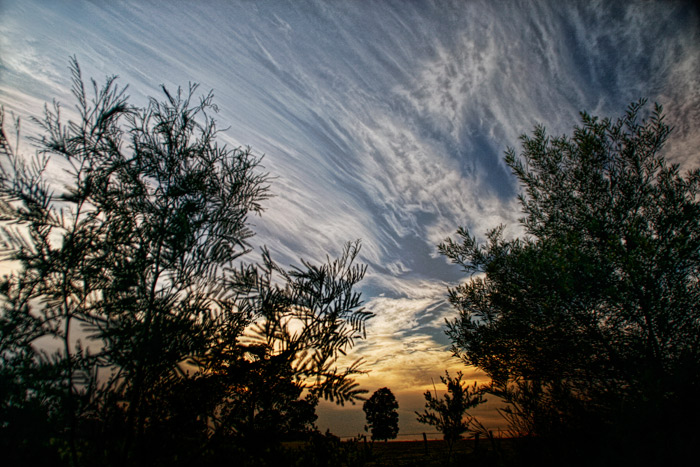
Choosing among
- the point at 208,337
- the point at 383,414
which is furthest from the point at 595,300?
the point at 383,414

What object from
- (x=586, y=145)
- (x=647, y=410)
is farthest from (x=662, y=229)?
(x=647, y=410)

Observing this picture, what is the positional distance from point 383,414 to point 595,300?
1642 inches

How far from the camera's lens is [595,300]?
5398 mm

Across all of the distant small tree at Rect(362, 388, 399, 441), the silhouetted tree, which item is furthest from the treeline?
the distant small tree at Rect(362, 388, 399, 441)

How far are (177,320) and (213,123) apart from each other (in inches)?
123

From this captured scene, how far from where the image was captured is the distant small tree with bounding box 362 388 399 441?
3750cm

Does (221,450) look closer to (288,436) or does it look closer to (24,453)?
(288,436)

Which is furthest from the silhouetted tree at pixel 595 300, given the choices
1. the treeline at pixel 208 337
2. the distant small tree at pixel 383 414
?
→ the distant small tree at pixel 383 414

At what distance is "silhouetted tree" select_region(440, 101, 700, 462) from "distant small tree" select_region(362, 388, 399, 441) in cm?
3647

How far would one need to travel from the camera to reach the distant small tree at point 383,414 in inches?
1476

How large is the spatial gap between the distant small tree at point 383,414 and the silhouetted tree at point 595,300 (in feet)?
120

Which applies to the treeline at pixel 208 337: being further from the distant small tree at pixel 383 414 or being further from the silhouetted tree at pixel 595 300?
the distant small tree at pixel 383 414

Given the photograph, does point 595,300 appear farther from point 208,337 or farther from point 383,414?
point 383,414

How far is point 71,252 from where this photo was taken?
10.2ft
